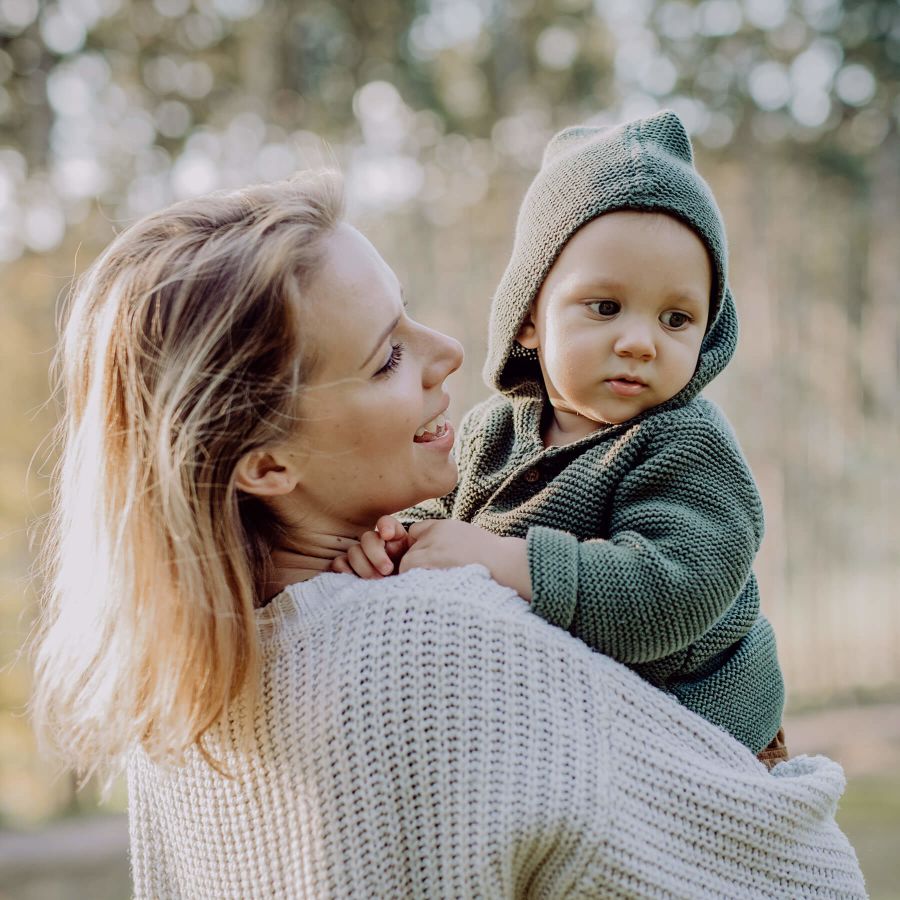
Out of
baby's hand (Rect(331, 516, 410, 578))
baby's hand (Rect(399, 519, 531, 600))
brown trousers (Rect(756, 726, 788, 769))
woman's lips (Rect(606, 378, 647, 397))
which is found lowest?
brown trousers (Rect(756, 726, 788, 769))

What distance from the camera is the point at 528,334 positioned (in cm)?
179

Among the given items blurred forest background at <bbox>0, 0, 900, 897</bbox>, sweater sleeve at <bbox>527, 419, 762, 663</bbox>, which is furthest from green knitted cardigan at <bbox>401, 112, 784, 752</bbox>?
blurred forest background at <bbox>0, 0, 900, 897</bbox>

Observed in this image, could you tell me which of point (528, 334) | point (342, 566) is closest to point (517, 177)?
point (528, 334)

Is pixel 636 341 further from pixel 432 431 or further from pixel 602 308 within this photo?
pixel 432 431

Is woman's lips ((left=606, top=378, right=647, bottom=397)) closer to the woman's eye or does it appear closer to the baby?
the baby

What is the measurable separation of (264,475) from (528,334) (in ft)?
1.83

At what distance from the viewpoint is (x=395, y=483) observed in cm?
159

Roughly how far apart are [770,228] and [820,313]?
0.89 metres

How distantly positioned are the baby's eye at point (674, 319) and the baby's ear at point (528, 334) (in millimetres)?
254

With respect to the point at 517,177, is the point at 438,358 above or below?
above

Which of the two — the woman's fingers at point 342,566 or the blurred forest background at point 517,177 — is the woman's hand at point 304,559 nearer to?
the woman's fingers at point 342,566

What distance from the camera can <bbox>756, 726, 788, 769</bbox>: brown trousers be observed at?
163cm

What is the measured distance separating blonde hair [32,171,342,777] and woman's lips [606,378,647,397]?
48cm

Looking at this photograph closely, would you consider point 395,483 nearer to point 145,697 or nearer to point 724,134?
point 145,697
